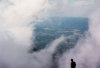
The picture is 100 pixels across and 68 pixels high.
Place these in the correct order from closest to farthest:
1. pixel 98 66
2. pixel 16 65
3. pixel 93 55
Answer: pixel 98 66 → pixel 93 55 → pixel 16 65

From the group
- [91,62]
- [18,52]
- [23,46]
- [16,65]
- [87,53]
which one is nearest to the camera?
[91,62]

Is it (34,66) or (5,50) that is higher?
(5,50)

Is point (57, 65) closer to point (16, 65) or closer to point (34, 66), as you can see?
point (34, 66)

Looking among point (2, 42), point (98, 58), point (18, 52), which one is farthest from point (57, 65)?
point (2, 42)

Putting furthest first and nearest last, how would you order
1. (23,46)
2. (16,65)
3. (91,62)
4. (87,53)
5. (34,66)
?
(23,46)
(16,65)
(34,66)
(87,53)
(91,62)

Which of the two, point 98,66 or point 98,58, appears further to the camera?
point 98,58

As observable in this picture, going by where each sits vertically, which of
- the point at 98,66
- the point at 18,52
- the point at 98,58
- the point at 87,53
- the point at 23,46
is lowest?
the point at 98,66

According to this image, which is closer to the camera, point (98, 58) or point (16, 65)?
point (98, 58)

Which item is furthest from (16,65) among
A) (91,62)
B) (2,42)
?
(2,42)

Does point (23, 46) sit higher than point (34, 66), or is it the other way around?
point (23, 46)

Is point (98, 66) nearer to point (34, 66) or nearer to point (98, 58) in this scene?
point (98, 58)
